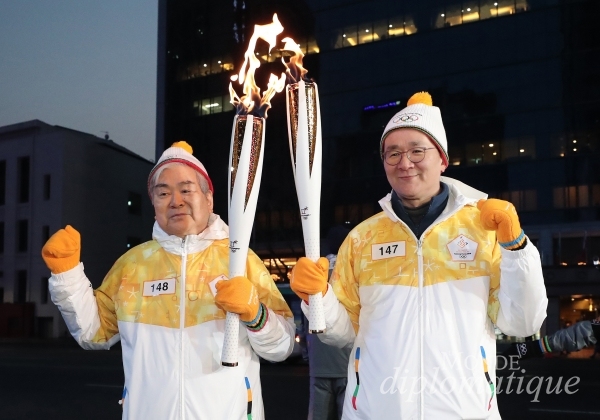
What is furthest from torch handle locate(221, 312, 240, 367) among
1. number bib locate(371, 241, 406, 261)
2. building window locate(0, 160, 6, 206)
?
building window locate(0, 160, 6, 206)

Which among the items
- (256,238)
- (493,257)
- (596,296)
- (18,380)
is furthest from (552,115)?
(493,257)

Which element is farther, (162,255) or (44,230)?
(44,230)

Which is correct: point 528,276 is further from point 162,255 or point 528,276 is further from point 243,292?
point 162,255

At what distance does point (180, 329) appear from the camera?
2.61 metres

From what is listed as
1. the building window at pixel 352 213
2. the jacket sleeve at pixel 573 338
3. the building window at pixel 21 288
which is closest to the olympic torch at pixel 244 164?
the jacket sleeve at pixel 573 338

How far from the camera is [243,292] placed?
7.73 feet

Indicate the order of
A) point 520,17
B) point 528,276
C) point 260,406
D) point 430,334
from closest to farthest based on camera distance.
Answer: point 528,276, point 430,334, point 260,406, point 520,17

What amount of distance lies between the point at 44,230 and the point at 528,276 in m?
29.8

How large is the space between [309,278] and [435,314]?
50 cm

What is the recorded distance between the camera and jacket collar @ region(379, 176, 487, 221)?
2.48m

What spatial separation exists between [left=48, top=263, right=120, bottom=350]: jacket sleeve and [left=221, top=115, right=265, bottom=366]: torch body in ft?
2.33

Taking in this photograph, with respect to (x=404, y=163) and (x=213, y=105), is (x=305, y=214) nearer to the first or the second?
(x=404, y=163)

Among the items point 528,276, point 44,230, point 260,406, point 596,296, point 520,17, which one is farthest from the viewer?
point 44,230

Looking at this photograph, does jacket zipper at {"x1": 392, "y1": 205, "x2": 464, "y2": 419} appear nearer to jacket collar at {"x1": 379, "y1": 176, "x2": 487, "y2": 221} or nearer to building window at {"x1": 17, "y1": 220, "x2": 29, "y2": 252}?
jacket collar at {"x1": 379, "y1": 176, "x2": 487, "y2": 221}
